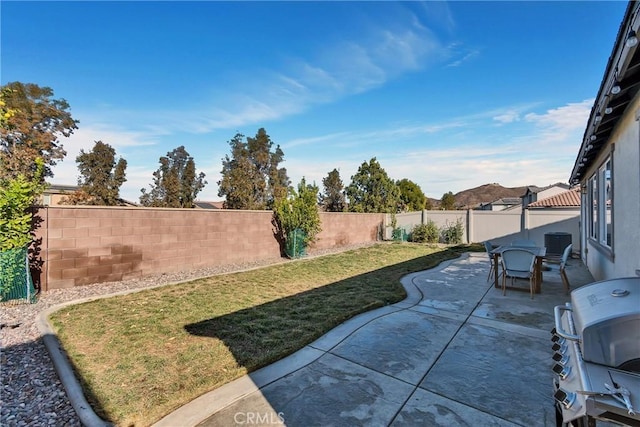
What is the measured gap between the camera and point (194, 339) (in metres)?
3.93

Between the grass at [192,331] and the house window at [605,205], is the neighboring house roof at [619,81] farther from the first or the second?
the grass at [192,331]

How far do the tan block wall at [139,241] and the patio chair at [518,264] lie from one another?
759 centimetres

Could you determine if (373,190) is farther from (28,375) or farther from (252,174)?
(28,375)

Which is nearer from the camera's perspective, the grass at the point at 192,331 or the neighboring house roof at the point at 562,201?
the grass at the point at 192,331

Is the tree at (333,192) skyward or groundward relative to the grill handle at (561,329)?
skyward

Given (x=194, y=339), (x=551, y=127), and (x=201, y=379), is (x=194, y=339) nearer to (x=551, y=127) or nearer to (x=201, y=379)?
(x=201, y=379)

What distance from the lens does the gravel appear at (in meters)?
2.43

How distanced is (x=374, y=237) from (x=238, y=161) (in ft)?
48.4

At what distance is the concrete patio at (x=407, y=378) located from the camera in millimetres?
2400

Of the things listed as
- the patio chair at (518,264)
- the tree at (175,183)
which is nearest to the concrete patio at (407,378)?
the patio chair at (518,264)

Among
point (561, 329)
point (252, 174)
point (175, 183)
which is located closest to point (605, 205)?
point (561, 329)

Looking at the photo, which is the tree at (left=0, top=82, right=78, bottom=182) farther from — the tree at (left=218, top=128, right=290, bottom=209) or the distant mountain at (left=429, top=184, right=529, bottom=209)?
the distant mountain at (left=429, top=184, right=529, bottom=209)

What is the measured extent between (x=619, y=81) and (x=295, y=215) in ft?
30.7

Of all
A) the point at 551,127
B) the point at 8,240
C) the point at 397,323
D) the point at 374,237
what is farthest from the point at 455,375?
the point at 374,237
